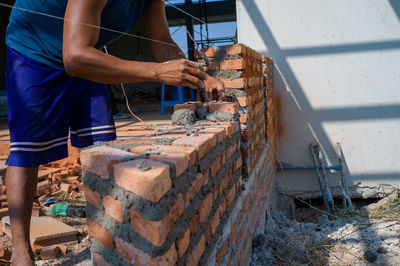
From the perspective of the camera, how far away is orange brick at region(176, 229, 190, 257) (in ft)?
3.85

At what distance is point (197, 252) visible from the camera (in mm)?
1372

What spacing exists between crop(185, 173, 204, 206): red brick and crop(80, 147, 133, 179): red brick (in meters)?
0.26

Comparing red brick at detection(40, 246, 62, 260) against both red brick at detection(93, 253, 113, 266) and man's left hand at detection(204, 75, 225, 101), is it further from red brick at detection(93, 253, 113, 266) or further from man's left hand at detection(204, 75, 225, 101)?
man's left hand at detection(204, 75, 225, 101)

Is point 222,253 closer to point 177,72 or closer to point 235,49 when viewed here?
point 177,72

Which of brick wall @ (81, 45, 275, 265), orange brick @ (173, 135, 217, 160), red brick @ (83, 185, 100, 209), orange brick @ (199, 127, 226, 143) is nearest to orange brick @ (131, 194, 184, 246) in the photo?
brick wall @ (81, 45, 275, 265)

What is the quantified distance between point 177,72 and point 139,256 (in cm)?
77

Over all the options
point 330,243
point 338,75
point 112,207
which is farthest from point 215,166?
point 338,75

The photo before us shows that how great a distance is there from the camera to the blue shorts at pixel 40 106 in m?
1.81

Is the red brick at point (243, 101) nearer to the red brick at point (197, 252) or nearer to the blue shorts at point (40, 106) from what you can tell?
the blue shorts at point (40, 106)

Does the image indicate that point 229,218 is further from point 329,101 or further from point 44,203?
point 329,101

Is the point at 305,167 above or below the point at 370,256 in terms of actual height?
above

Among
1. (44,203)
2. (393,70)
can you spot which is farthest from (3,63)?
(393,70)

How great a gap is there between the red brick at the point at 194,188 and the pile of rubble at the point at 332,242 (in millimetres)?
1344

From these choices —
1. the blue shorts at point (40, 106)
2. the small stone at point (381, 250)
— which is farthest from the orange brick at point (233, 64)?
the small stone at point (381, 250)
